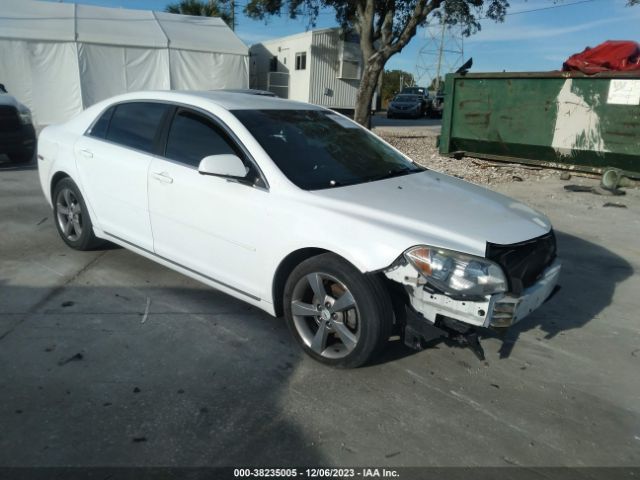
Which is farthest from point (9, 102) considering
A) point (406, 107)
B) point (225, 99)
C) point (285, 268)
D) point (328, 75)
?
point (406, 107)

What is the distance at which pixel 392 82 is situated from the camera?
7050cm

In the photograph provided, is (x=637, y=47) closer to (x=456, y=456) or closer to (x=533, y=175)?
(x=533, y=175)

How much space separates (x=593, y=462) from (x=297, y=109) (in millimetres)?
3128

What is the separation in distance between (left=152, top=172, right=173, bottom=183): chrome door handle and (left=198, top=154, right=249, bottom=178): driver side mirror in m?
0.58

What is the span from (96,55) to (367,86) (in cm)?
1016

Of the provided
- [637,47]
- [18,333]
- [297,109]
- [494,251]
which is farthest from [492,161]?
[18,333]

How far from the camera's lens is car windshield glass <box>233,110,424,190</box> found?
11.4ft

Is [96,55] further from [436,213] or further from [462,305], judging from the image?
[462,305]

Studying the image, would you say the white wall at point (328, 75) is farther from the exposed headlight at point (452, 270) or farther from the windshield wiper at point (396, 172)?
the exposed headlight at point (452, 270)

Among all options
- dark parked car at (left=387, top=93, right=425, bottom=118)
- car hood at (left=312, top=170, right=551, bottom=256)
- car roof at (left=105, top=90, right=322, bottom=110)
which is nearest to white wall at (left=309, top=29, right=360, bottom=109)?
dark parked car at (left=387, top=93, right=425, bottom=118)

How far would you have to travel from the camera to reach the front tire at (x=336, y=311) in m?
2.91

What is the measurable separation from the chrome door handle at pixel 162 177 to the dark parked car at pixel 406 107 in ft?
Result: 98.0

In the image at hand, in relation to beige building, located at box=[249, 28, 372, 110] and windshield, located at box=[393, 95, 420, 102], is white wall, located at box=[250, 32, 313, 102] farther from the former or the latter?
windshield, located at box=[393, 95, 420, 102]

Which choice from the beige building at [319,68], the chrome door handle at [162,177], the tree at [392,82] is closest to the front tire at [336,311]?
the chrome door handle at [162,177]
